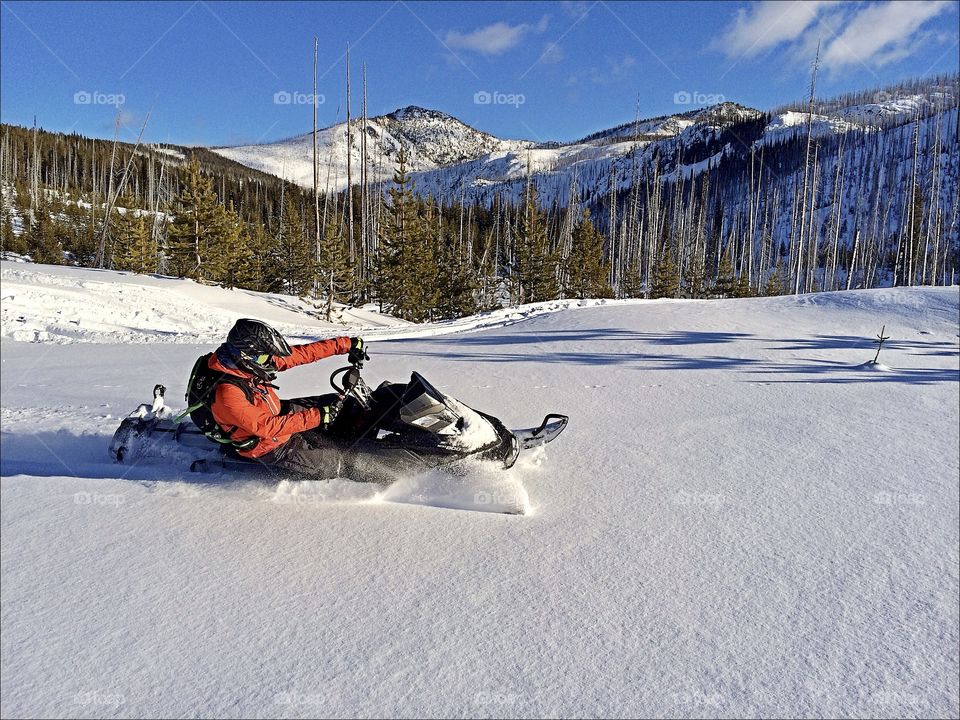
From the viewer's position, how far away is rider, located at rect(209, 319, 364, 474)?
9.84 ft

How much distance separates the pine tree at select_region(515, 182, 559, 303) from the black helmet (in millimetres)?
32157

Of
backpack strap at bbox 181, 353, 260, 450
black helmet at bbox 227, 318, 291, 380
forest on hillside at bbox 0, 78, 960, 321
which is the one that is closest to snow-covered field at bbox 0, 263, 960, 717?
backpack strap at bbox 181, 353, 260, 450

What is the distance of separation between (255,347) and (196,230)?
26814mm

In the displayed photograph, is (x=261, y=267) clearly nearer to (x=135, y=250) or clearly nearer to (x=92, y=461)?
(x=135, y=250)

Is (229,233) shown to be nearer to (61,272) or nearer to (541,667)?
(61,272)

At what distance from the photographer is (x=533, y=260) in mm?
34906

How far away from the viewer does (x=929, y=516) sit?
3012 mm

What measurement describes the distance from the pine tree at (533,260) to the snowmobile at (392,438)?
105 feet

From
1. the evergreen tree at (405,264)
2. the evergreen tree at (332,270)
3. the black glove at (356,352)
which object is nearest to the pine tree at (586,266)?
the evergreen tree at (405,264)

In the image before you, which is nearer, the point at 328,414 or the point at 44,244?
the point at 328,414

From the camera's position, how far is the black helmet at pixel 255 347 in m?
3.04

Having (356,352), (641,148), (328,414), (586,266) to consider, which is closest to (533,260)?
(586,266)

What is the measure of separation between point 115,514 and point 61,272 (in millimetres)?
18620

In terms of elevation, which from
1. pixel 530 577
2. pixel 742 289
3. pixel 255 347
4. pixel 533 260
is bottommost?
pixel 530 577
